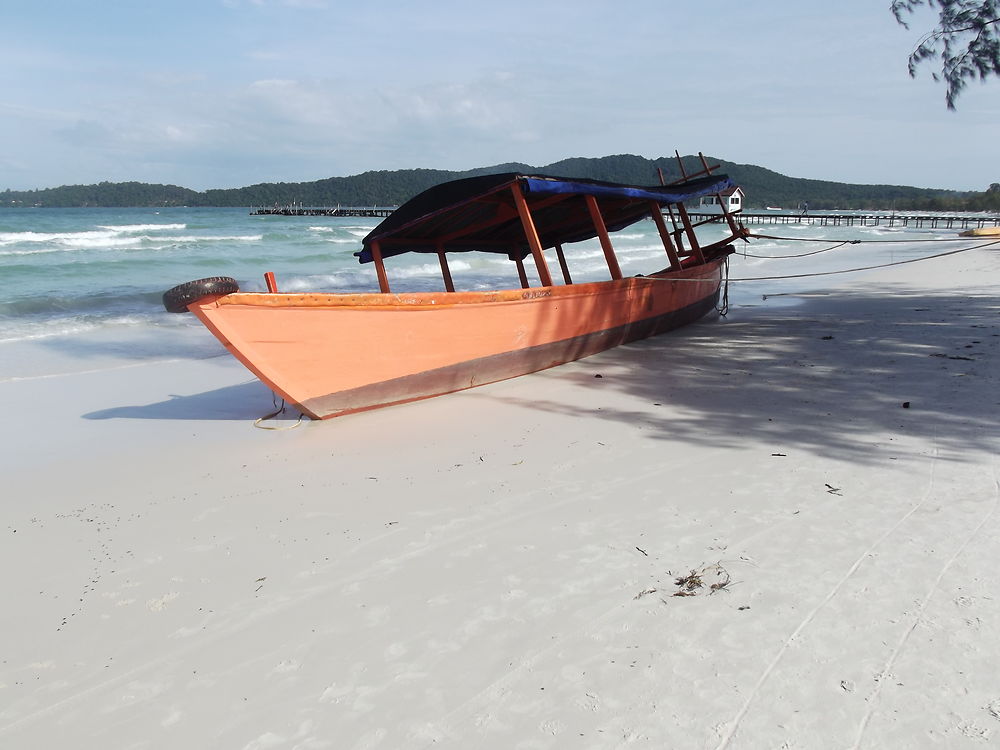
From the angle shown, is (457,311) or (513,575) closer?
(513,575)

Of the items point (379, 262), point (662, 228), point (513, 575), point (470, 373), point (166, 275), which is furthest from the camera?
point (166, 275)

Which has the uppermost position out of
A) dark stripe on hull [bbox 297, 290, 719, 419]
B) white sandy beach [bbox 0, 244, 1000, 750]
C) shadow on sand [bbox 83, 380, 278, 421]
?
dark stripe on hull [bbox 297, 290, 719, 419]

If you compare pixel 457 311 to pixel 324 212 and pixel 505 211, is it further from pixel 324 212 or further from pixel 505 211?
pixel 324 212

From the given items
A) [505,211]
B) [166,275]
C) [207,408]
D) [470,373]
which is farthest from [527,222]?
[166,275]

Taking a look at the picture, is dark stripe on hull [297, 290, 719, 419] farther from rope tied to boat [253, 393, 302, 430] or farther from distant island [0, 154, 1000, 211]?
distant island [0, 154, 1000, 211]

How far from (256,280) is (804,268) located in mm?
16302

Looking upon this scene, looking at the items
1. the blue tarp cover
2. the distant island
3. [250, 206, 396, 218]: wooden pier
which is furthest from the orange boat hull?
the distant island

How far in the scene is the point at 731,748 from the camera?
6.48 feet

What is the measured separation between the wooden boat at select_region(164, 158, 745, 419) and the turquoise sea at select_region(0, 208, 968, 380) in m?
3.46

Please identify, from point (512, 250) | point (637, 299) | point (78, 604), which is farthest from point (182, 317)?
point (78, 604)

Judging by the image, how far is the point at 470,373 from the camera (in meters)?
6.41

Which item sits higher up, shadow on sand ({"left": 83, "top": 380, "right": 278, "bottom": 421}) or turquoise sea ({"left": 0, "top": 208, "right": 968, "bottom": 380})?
turquoise sea ({"left": 0, "top": 208, "right": 968, "bottom": 380})

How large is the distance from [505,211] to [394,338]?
3.07m

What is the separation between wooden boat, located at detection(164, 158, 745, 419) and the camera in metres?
5.04
